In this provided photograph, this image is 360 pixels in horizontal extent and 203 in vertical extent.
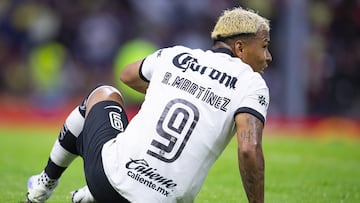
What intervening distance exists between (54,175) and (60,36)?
15.8 metres

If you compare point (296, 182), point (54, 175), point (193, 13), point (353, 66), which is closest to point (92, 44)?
point (193, 13)

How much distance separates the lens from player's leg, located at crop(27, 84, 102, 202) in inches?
263

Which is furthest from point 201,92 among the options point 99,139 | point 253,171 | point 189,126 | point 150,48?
point 150,48

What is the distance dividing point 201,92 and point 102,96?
959 mm

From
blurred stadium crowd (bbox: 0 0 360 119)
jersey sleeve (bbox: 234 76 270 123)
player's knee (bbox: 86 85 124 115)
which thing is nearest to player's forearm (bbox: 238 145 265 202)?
jersey sleeve (bbox: 234 76 270 123)

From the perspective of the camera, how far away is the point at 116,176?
5.82m

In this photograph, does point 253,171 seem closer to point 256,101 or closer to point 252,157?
point 252,157

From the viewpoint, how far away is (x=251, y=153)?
219 inches

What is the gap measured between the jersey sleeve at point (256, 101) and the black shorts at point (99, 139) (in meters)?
0.99

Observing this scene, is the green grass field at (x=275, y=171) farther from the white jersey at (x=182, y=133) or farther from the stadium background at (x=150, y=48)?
the stadium background at (x=150, y=48)

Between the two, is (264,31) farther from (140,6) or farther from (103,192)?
(140,6)

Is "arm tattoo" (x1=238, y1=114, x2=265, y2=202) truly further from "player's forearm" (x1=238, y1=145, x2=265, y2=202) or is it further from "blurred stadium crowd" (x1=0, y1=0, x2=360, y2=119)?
"blurred stadium crowd" (x1=0, y1=0, x2=360, y2=119)

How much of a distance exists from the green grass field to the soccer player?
6.08 feet

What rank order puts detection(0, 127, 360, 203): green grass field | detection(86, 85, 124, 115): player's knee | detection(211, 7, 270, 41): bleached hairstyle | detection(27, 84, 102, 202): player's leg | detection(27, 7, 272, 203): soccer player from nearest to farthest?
detection(27, 7, 272, 203): soccer player < detection(211, 7, 270, 41): bleached hairstyle < detection(86, 85, 124, 115): player's knee < detection(27, 84, 102, 202): player's leg < detection(0, 127, 360, 203): green grass field
